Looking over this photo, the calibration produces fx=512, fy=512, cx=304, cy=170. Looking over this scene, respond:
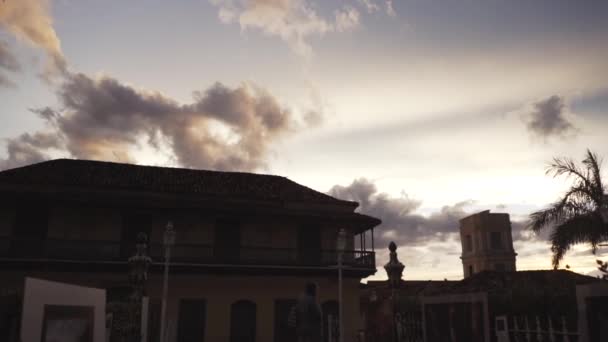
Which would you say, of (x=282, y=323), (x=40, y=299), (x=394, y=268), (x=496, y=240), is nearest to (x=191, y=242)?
(x=282, y=323)

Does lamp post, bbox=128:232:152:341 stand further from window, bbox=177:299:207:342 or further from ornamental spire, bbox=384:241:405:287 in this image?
ornamental spire, bbox=384:241:405:287

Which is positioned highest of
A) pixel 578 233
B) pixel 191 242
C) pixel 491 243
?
pixel 491 243

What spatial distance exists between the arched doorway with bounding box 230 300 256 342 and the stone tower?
1022 inches

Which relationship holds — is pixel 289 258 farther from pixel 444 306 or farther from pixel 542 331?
pixel 542 331

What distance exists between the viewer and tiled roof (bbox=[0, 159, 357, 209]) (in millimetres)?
23406

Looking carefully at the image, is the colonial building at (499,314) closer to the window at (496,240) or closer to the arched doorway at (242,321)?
the arched doorway at (242,321)

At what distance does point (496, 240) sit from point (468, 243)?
3.31m

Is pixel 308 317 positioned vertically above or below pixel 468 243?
below

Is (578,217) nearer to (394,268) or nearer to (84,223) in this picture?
(394,268)

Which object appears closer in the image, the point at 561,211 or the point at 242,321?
the point at 561,211

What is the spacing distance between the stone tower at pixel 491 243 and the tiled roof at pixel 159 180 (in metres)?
21.8

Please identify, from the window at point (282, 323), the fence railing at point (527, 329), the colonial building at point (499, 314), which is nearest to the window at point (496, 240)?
the window at point (282, 323)

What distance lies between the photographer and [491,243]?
44.1 m

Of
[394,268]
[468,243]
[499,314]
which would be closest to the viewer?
[499,314]
